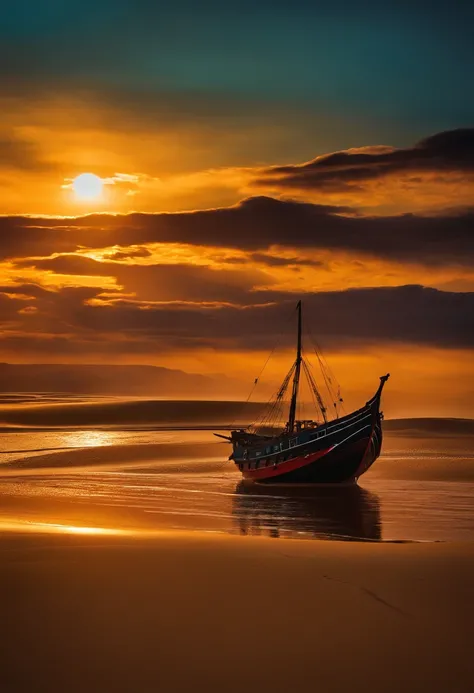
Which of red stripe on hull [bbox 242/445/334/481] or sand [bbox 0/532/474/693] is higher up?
sand [bbox 0/532/474/693]

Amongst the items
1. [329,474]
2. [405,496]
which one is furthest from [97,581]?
[329,474]

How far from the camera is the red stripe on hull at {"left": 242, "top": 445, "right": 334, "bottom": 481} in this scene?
43.9 m

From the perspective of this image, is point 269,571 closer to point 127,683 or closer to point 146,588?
point 146,588

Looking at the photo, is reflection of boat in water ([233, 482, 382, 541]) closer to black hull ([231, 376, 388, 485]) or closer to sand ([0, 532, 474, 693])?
black hull ([231, 376, 388, 485])

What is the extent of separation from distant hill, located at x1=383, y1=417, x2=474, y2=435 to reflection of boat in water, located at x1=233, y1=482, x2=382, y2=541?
46.7 m

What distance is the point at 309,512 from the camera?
29.3 meters

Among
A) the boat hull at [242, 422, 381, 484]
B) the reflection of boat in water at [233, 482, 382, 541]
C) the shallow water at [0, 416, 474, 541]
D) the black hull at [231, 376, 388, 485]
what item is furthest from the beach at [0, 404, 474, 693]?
the black hull at [231, 376, 388, 485]

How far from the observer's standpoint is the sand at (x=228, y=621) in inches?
293

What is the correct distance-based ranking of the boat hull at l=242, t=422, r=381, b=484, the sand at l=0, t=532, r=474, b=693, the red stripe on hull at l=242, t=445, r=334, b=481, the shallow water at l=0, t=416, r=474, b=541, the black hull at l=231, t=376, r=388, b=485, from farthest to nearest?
the red stripe on hull at l=242, t=445, r=334, b=481 < the black hull at l=231, t=376, r=388, b=485 < the boat hull at l=242, t=422, r=381, b=484 < the shallow water at l=0, t=416, r=474, b=541 < the sand at l=0, t=532, r=474, b=693

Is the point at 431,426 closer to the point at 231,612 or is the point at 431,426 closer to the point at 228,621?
the point at 231,612

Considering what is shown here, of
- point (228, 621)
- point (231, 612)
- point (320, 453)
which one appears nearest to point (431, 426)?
point (320, 453)

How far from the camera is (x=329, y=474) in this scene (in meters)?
43.6

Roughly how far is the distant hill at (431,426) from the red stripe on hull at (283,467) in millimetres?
41200

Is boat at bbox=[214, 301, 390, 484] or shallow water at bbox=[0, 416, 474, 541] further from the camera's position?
boat at bbox=[214, 301, 390, 484]
